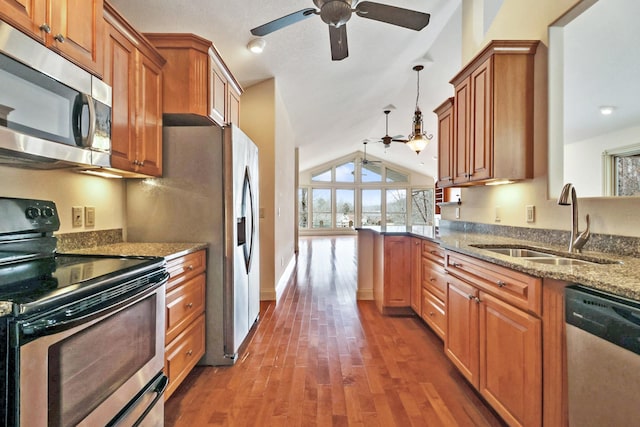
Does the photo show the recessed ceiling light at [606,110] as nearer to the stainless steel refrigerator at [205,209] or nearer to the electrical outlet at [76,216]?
the stainless steel refrigerator at [205,209]

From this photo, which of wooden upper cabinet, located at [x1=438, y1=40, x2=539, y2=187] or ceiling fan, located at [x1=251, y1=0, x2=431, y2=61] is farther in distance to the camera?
wooden upper cabinet, located at [x1=438, y1=40, x2=539, y2=187]

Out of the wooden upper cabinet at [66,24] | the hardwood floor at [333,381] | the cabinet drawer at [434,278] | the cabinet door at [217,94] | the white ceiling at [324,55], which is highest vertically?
the white ceiling at [324,55]

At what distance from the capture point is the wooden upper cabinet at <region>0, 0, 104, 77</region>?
40.3 inches

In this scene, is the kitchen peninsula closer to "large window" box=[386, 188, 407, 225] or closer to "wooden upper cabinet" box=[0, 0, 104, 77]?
"wooden upper cabinet" box=[0, 0, 104, 77]

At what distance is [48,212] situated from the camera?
148 centimetres

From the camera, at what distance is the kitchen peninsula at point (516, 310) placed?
1.15 metres

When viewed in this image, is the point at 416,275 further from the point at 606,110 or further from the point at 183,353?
the point at 183,353

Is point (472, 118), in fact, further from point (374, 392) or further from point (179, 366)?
point (179, 366)

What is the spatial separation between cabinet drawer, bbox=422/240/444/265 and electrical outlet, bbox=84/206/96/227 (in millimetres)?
2479

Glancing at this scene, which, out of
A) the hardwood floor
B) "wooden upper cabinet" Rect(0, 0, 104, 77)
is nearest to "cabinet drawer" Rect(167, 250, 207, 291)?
the hardwood floor

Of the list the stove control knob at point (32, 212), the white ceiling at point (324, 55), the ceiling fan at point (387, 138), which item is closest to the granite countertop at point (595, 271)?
the stove control knob at point (32, 212)

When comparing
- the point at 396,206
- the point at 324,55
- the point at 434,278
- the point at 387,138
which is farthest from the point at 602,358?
the point at 396,206

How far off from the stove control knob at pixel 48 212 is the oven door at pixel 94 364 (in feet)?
2.26

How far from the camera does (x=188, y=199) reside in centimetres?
210
